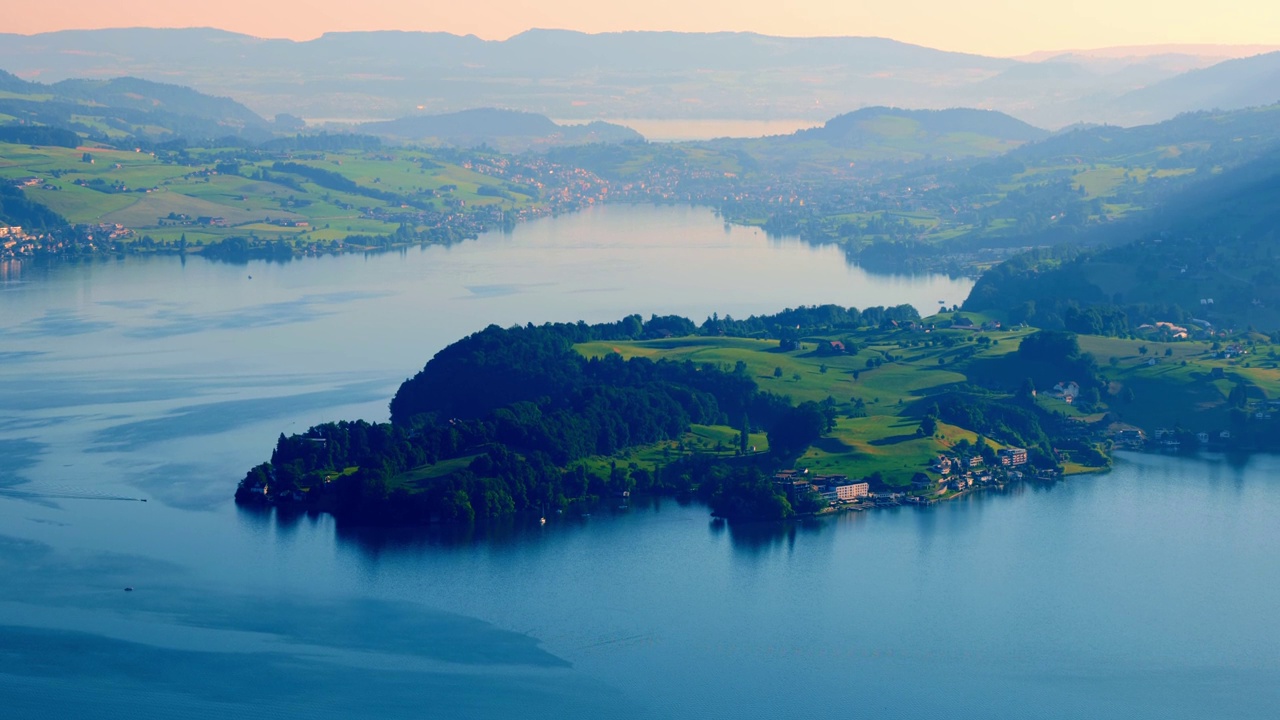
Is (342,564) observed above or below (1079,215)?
below

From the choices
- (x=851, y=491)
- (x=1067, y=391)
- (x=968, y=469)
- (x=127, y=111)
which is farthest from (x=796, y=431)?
(x=127, y=111)

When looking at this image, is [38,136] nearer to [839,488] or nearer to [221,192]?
[221,192]

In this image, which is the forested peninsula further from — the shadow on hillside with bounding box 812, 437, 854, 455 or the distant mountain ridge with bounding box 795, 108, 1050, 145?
the distant mountain ridge with bounding box 795, 108, 1050, 145

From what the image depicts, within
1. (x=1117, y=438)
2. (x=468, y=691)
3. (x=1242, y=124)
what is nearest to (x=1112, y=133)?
(x=1242, y=124)

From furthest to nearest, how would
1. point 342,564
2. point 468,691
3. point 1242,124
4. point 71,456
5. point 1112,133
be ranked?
point 1112,133 → point 1242,124 → point 71,456 → point 342,564 → point 468,691

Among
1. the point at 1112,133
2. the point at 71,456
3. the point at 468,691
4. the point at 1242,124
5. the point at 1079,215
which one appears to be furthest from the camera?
the point at 1112,133

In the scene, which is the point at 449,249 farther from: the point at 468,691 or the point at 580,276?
the point at 468,691

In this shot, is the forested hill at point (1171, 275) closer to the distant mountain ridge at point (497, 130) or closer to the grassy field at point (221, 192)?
the grassy field at point (221, 192)

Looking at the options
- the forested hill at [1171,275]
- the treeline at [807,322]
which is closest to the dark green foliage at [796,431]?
the treeline at [807,322]
